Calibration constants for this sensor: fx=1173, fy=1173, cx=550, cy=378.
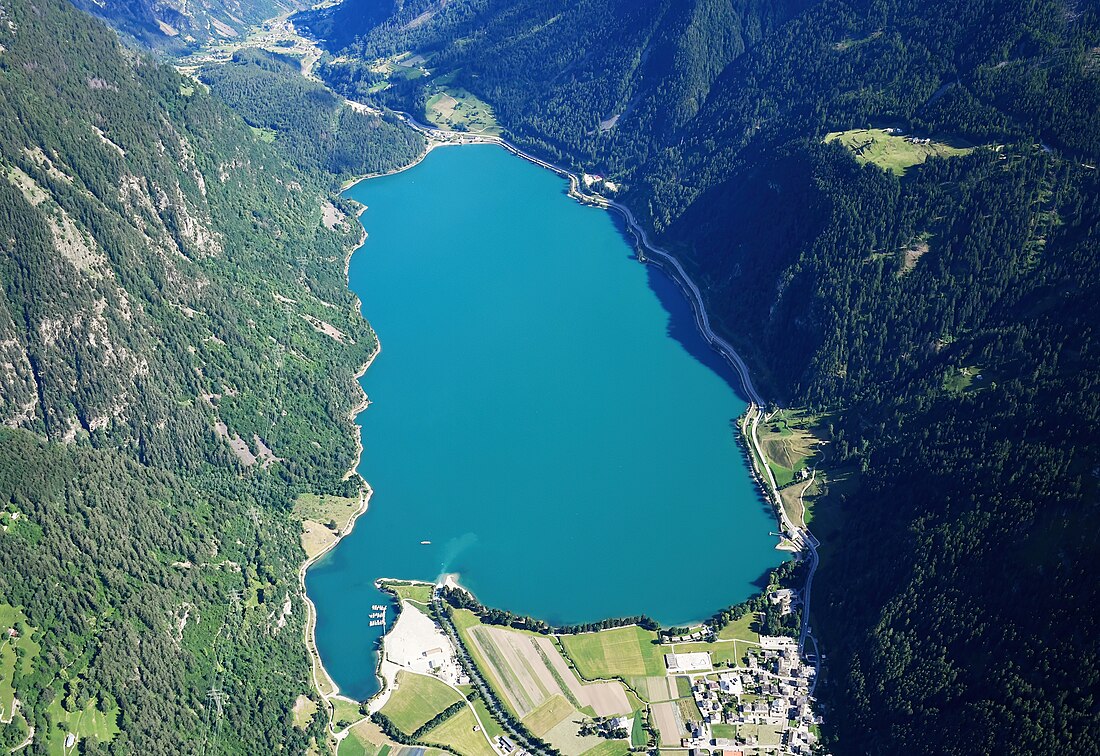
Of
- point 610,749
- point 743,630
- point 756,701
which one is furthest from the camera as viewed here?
point 743,630

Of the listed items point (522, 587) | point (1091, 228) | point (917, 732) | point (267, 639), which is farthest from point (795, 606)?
point (1091, 228)

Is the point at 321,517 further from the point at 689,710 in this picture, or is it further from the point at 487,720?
the point at 689,710

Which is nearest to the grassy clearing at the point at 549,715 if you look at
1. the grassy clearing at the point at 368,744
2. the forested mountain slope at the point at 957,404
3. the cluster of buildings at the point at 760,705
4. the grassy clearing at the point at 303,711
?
the grassy clearing at the point at 368,744

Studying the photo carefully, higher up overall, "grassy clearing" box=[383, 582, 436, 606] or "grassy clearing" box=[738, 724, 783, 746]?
"grassy clearing" box=[383, 582, 436, 606]

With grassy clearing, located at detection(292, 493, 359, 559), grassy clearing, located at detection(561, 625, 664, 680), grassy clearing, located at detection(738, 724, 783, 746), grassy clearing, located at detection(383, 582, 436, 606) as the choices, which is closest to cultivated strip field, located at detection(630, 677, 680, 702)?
grassy clearing, located at detection(561, 625, 664, 680)

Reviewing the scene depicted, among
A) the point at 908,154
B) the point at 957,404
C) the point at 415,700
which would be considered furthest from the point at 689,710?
the point at 908,154

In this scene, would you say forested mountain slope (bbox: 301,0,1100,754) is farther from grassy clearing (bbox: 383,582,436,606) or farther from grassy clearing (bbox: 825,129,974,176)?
grassy clearing (bbox: 383,582,436,606)

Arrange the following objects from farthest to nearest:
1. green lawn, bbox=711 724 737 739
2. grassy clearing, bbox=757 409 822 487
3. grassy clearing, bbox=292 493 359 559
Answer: grassy clearing, bbox=757 409 822 487, grassy clearing, bbox=292 493 359 559, green lawn, bbox=711 724 737 739

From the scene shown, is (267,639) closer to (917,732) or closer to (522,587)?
(522,587)

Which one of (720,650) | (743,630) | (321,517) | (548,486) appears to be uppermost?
(548,486)
